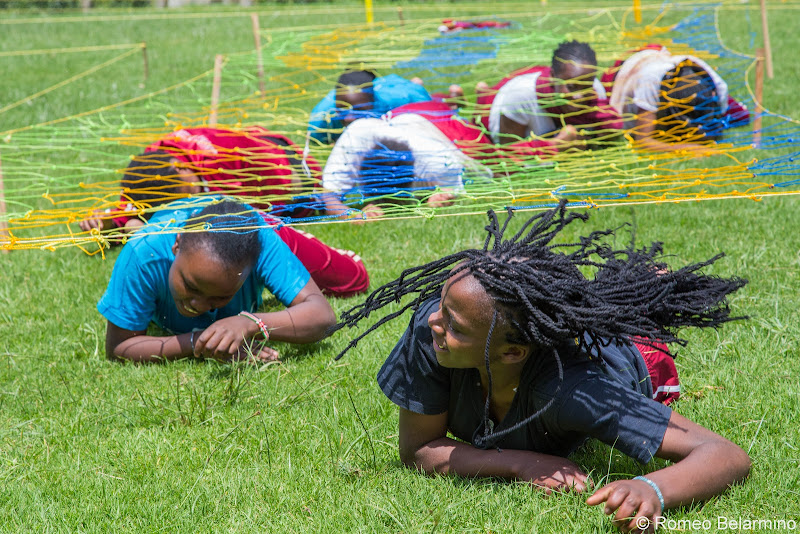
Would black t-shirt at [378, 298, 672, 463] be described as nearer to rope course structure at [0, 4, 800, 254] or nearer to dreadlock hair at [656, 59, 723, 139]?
rope course structure at [0, 4, 800, 254]

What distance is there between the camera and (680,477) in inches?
79.7

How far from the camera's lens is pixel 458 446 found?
2340 mm

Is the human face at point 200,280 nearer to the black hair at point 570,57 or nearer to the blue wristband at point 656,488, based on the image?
the blue wristband at point 656,488

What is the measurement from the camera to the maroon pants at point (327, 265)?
12.6 feet

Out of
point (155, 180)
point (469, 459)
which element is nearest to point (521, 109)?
point (155, 180)

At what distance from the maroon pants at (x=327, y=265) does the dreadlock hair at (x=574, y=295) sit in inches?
64.8

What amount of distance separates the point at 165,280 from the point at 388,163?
201 cm

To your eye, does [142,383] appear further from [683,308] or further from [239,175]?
[683,308]

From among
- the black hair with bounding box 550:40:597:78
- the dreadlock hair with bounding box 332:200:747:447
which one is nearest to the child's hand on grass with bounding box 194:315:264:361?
the dreadlock hair with bounding box 332:200:747:447

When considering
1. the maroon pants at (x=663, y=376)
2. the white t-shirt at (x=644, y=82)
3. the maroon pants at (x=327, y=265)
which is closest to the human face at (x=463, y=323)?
the maroon pants at (x=663, y=376)

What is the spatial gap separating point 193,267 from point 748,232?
9.60ft

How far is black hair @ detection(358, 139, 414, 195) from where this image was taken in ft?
15.1

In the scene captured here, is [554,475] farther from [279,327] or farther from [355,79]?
[355,79]

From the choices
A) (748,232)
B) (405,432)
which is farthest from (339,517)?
(748,232)
